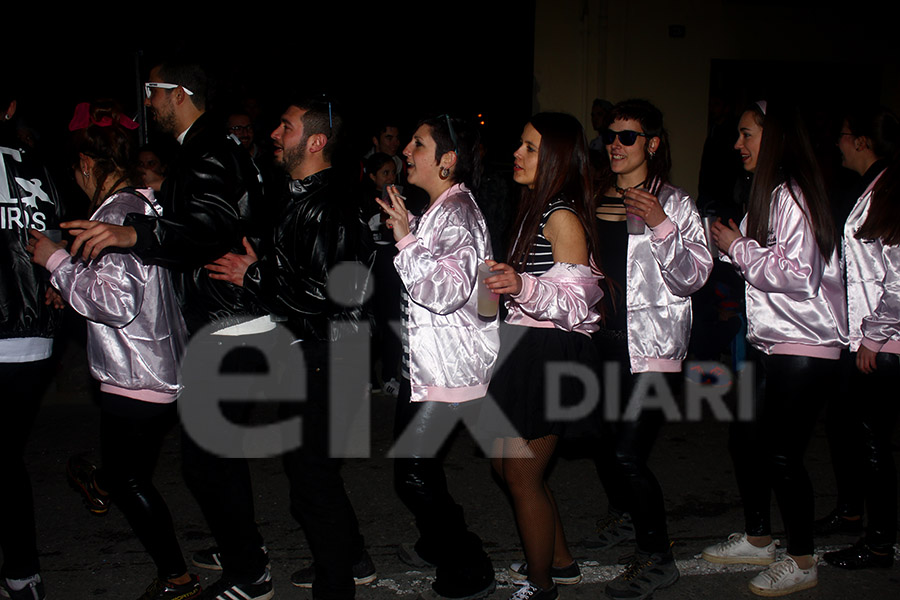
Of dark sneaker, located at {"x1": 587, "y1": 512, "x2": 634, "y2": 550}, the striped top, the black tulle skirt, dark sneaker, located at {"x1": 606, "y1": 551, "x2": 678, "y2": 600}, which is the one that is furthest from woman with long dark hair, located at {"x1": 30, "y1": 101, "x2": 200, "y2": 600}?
dark sneaker, located at {"x1": 587, "y1": 512, "x2": 634, "y2": 550}

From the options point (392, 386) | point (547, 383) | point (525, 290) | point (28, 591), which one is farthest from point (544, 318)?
point (392, 386)

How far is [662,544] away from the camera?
3826 millimetres

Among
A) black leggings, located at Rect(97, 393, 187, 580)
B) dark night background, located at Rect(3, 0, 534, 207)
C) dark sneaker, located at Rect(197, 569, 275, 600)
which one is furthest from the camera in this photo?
→ dark night background, located at Rect(3, 0, 534, 207)

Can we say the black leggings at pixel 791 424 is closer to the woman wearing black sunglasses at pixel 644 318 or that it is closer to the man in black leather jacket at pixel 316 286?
the woman wearing black sunglasses at pixel 644 318

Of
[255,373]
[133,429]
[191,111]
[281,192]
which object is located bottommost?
[133,429]

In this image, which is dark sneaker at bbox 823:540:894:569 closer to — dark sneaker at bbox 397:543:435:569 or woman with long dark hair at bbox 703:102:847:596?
woman with long dark hair at bbox 703:102:847:596

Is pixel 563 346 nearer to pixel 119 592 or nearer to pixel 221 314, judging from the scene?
pixel 221 314

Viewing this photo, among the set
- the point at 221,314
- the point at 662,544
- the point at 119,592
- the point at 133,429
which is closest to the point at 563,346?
the point at 662,544

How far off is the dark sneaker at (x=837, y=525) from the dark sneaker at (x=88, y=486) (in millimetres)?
3632

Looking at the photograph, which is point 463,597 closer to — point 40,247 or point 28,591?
point 28,591

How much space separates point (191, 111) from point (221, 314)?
89 centimetres

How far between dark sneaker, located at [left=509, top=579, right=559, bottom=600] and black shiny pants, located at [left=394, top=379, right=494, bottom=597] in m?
0.23

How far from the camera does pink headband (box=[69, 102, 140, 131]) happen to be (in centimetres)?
354

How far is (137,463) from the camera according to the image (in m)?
3.47
